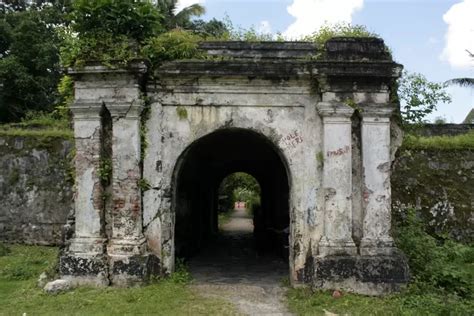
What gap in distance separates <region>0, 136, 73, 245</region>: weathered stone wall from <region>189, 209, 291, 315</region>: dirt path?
4022 mm

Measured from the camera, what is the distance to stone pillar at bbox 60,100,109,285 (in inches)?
269

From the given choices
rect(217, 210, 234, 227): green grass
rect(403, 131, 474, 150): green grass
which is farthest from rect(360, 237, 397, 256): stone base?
rect(217, 210, 234, 227): green grass

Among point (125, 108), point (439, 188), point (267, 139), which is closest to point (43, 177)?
point (125, 108)

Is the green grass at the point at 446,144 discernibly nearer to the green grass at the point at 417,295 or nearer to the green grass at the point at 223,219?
the green grass at the point at 417,295

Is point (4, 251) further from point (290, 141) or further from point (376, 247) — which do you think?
point (376, 247)

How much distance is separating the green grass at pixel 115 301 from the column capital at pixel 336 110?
108 inches

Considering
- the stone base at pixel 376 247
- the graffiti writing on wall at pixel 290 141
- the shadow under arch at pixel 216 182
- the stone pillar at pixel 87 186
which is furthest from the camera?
the shadow under arch at pixel 216 182

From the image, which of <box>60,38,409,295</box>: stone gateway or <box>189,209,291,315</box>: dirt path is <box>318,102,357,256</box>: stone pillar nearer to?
<box>60,38,409,295</box>: stone gateway

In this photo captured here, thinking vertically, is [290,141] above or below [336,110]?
below

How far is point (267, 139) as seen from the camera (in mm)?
7055

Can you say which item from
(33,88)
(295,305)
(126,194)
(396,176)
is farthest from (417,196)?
(33,88)

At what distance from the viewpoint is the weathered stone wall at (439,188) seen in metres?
11.4

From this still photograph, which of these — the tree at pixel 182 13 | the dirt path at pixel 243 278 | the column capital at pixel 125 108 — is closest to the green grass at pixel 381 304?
the dirt path at pixel 243 278

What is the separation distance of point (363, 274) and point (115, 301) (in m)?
3.08
